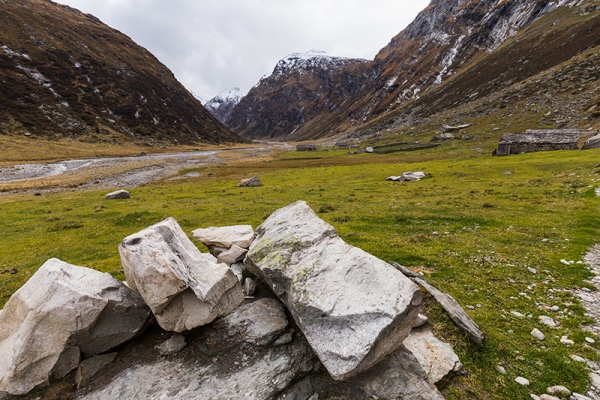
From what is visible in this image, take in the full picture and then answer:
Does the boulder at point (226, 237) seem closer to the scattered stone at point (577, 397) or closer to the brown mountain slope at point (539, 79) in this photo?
the scattered stone at point (577, 397)

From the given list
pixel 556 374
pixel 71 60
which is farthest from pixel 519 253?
pixel 71 60

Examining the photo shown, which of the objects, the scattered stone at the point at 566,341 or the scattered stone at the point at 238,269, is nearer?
the scattered stone at the point at 566,341

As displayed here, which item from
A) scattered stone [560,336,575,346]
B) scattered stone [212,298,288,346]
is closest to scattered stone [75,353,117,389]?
scattered stone [212,298,288,346]

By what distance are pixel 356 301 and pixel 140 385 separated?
5643 mm

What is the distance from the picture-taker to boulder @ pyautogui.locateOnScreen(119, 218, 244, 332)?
24.4 feet

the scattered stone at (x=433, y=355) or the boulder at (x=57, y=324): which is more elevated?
the boulder at (x=57, y=324)

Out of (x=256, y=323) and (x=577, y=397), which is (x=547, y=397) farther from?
(x=256, y=323)

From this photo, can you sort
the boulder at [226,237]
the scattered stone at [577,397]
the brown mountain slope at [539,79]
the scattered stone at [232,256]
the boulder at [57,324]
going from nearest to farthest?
the scattered stone at [577,397], the boulder at [57,324], the scattered stone at [232,256], the boulder at [226,237], the brown mountain slope at [539,79]

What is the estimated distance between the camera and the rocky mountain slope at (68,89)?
12506 centimetres

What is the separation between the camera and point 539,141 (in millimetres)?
54844

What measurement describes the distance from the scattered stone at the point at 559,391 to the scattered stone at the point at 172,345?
928cm

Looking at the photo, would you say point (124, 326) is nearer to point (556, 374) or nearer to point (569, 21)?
point (556, 374)

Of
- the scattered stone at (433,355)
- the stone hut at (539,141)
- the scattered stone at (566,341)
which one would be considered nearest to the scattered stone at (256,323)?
the scattered stone at (433,355)

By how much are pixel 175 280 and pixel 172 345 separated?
200 cm
